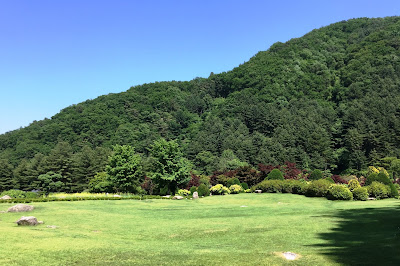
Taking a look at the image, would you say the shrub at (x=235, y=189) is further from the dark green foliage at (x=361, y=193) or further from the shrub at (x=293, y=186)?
the dark green foliage at (x=361, y=193)

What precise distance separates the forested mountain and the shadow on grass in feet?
151

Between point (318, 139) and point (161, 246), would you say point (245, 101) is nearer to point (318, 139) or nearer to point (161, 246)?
point (318, 139)

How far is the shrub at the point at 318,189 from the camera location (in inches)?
1076

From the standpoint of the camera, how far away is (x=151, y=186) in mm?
41344

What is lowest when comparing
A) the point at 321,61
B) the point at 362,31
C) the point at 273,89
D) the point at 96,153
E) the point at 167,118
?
the point at 96,153

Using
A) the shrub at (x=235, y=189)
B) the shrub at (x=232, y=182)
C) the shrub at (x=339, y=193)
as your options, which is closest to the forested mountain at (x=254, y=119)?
the shrub at (x=232, y=182)

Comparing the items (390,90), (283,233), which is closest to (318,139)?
(390,90)

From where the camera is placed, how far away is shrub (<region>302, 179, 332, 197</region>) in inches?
1076

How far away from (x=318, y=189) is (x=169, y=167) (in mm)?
17377

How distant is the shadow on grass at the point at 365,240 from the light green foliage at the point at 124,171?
27.8 metres

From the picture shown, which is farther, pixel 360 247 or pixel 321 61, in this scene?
pixel 321 61

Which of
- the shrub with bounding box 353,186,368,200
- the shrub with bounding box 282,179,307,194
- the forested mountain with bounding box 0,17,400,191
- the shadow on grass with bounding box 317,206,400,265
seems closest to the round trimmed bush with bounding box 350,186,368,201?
the shrub with bounding box 353,186,368,200

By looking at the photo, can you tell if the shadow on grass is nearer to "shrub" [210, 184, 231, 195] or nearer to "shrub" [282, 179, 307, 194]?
"shrub" [282, 179, 307, 194]

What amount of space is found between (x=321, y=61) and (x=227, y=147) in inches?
3337
